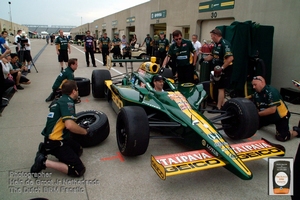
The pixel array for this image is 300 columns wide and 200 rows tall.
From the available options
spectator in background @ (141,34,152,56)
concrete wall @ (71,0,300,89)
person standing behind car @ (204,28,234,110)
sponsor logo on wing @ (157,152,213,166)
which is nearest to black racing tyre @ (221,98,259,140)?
sponsor logo on wing @ (157,152,213,166)

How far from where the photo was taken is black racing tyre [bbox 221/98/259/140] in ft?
11.2

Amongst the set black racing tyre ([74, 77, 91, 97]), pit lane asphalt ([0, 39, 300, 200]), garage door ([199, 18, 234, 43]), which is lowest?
pit lane asphalt ([0, 39, 300, 200])

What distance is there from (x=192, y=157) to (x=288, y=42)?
5.98m

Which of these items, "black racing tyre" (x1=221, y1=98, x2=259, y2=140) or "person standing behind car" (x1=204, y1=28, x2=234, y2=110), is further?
"person standing behind car" (x1=204, y1=28, x2=234, y2=110)

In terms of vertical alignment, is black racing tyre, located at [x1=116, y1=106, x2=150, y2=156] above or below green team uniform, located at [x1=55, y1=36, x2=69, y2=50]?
below

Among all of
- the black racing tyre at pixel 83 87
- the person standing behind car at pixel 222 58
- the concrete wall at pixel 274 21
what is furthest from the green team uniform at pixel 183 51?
the concrete wall at pixel 274 21

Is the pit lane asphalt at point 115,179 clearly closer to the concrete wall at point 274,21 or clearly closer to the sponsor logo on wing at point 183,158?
the sponsor logo on wing at point 183,158

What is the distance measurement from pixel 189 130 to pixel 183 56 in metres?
2.76

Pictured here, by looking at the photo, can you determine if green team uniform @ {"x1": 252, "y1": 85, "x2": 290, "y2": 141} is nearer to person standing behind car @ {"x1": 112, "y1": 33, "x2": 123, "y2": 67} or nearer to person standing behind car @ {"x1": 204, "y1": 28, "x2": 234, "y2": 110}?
person standing behind car @ {"x1": 204, "y1": 28, "x2": 234, "y2": 110}

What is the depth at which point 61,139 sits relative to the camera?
2.87 m

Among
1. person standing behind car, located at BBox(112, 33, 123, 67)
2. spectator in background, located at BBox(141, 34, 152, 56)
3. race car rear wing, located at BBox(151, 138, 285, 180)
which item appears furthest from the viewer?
spectator in background, located at BBox(141, 34, 152, 56)

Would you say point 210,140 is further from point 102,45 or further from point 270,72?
point 102,45

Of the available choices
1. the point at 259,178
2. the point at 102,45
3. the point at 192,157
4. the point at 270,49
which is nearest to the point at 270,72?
the point at 270,49

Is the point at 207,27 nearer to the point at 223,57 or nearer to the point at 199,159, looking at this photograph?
the point at 223,57
